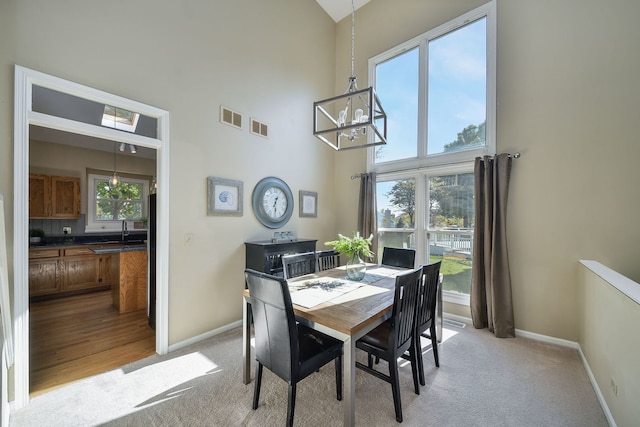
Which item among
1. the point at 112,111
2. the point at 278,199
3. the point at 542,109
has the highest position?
the point at 542,109

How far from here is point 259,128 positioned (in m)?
3.53

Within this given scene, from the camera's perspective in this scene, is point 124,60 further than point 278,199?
No

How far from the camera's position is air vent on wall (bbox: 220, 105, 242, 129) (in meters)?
3.09

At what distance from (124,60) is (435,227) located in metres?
4.18

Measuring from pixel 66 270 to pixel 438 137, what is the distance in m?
6.58

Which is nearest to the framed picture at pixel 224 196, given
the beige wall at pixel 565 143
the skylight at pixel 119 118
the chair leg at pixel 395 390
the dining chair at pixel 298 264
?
the skylight at pixel 119 118

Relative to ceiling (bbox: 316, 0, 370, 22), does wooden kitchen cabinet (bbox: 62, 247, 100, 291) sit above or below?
below

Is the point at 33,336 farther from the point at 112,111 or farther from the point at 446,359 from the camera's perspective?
the point at 446,359

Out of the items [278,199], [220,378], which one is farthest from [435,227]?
[220,378]

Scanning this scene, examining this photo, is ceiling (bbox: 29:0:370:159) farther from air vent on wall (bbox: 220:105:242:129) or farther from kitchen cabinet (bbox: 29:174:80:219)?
air vent on wall (bbox: 220:105:242:129)

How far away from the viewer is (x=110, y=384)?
6.79 feet

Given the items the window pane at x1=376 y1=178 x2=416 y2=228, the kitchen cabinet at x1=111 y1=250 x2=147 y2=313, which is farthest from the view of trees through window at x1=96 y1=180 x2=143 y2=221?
the window pane at x1=376 y1=178 x2=416 y2=228

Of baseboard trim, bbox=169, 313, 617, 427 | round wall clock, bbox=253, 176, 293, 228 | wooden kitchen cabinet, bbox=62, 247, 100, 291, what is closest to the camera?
baseboard trim, bbox=169, 313, 617, 427

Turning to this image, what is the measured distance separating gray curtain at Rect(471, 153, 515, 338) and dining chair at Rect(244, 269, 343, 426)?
230cm
